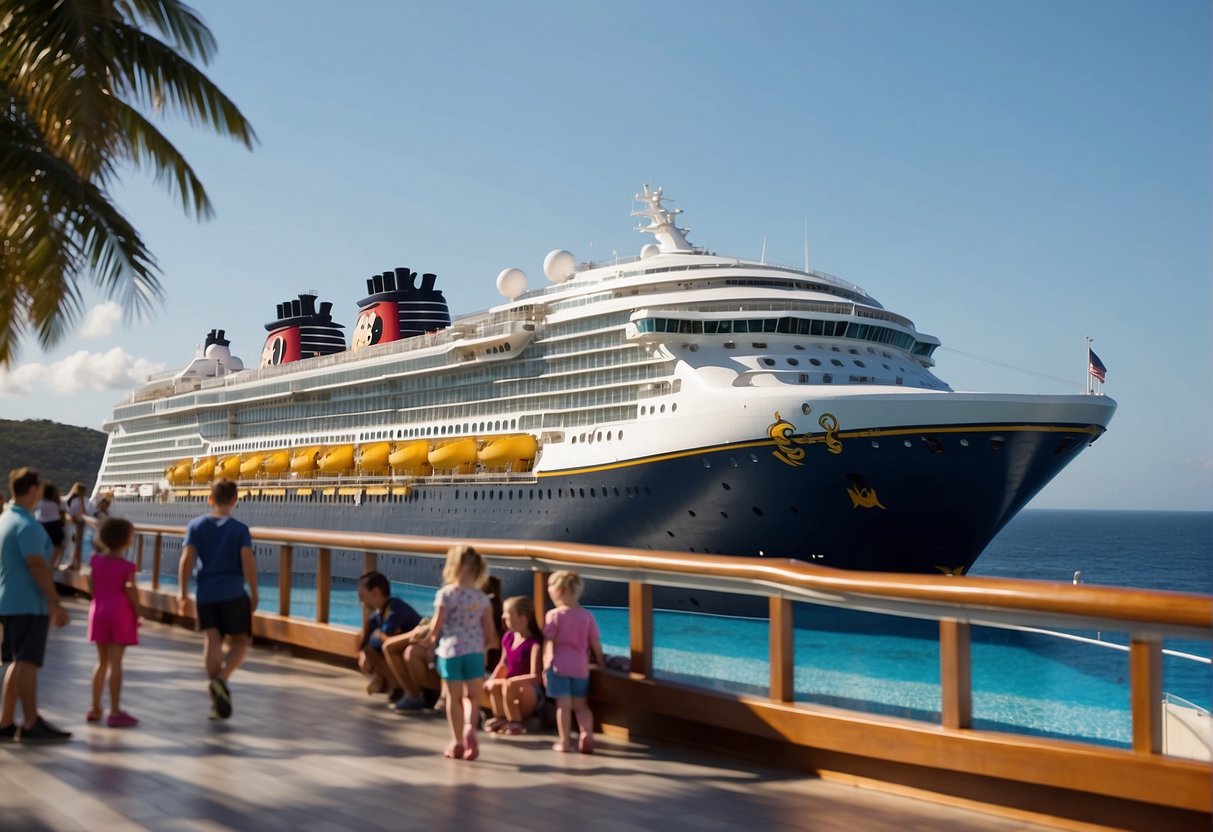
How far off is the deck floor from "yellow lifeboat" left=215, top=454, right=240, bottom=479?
35.9 meters

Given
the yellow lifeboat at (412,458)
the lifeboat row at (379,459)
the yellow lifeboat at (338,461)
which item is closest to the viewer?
the lifeboat row at (379,459)

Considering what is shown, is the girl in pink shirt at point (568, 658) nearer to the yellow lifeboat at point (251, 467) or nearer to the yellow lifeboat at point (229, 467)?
the yellow lifeboat at point (251, 467)

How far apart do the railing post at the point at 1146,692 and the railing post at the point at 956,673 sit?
63cm

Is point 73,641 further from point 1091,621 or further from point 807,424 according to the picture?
point 807,424

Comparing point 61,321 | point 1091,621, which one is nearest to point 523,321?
point 61,321

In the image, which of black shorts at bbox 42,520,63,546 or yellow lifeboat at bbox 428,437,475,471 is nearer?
black shorts at bbox 42,520,63,546

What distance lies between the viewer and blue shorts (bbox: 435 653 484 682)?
5.45 meters

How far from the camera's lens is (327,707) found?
652 cm

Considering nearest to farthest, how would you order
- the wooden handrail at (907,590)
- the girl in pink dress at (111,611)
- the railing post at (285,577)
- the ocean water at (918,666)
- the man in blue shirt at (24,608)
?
the wooden handrail at (907,590), the ocean water at (918,666), the man in blue shirt at (24,608), the girl in pink dress at (111,611), the railing post at (285,577)

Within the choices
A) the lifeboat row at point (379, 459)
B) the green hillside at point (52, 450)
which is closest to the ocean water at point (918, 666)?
the lifeboat row at point (379, 459)

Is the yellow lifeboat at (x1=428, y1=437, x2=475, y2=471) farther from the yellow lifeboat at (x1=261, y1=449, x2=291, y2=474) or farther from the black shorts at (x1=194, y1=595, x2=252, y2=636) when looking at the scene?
the black shorts at (x1=194, y1=595, x2=252, y2=636)

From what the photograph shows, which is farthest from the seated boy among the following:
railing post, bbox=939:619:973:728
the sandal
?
railing post, bbox=939:619:973:728

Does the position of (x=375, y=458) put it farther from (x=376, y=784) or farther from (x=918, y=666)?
(x=918, y=666)

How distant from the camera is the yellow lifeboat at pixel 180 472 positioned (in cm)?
4525
